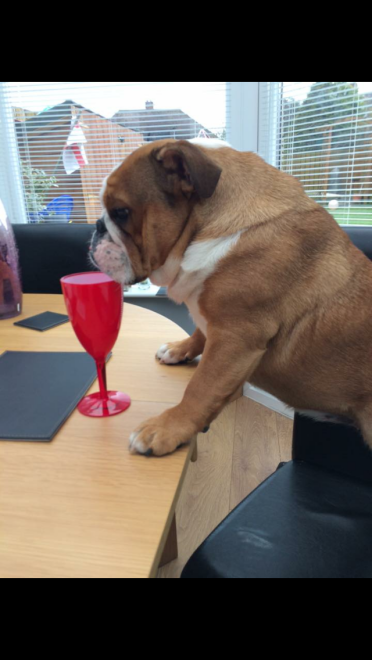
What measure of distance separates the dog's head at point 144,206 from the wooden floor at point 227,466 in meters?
0.97

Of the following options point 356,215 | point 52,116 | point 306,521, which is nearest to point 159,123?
point 52,116

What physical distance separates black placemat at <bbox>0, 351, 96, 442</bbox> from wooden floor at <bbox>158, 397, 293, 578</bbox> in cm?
82

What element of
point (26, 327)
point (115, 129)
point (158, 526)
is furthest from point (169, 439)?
point (115, 129)

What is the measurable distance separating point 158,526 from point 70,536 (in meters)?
0.08

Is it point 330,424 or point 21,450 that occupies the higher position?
point 21,450

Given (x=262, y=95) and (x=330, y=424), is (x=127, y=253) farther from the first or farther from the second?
(x=262, y=95)

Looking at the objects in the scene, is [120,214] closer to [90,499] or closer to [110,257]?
[110,257]

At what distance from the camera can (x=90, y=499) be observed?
1.55ft

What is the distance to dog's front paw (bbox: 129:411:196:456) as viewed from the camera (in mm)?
564

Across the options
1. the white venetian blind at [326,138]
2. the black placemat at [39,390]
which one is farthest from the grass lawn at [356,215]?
the black placemat at [39,390]

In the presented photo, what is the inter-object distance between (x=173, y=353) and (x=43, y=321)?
392mm

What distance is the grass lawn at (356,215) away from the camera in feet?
6.72

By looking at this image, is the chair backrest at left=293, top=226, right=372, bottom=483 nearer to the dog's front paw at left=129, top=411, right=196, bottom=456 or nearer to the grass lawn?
the dog's front paw at left=129, top=411, right=196, bottom=456
